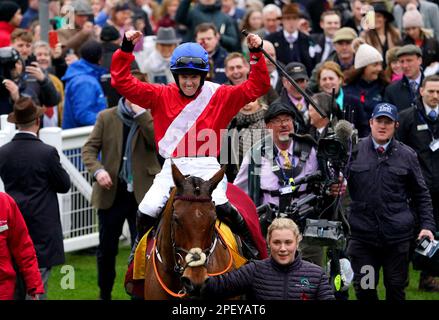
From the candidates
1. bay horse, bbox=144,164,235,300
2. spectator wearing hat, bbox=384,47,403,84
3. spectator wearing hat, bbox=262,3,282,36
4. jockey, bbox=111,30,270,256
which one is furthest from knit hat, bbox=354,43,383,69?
bay horse, bbox=144,164,235,300

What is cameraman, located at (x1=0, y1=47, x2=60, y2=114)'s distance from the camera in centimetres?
1449

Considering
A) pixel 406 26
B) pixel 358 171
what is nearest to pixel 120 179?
pixel 358 171

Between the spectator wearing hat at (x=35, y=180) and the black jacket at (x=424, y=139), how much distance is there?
3660 mm

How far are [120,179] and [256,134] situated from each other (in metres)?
1.41

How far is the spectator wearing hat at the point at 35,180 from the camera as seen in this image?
11.5 m

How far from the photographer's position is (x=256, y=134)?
1296 cm

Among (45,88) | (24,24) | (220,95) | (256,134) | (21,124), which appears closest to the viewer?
(220,95)

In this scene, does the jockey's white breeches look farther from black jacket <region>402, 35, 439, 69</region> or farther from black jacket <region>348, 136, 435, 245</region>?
black jacket <region>402, 35, 439, 69</region>

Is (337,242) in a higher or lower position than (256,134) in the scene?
lower

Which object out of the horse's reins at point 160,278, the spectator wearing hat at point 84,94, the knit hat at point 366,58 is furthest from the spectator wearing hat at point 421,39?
the horse's reins at point 160,278

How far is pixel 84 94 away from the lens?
50.0 ft

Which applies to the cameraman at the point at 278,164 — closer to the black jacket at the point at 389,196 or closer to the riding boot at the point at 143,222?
the black jacket at the point at 389,196

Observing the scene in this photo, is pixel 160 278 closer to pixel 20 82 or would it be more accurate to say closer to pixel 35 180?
pixel 35 180

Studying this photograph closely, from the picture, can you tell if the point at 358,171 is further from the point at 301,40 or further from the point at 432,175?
the point at 301,40
